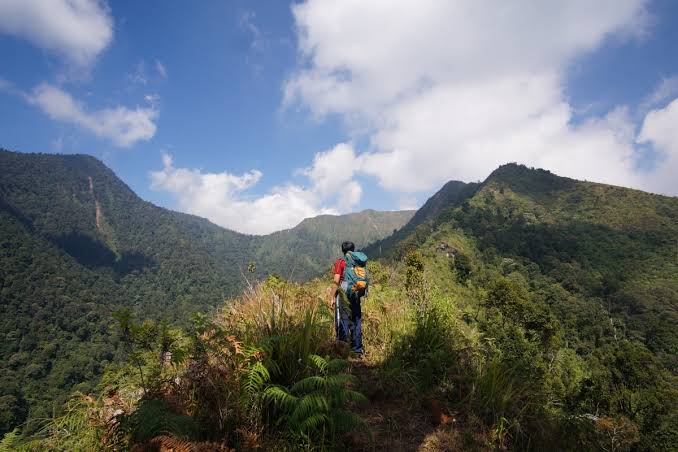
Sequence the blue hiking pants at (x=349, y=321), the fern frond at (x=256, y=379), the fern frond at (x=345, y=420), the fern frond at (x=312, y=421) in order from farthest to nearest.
Answer: the blue hiking pants at (x=349, y=321), the fern frond at (x=256, y=379), the fern frond at (x=345, y=420), the fern frond at (x=312, y=421)

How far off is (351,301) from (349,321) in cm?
34

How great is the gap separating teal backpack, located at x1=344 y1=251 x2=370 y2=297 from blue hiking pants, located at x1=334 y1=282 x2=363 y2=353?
0.29 feet

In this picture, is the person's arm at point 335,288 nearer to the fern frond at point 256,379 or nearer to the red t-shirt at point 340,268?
the red t-shirt at point 340,268

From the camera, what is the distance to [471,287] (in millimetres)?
77125

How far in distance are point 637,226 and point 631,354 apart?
123830 mm

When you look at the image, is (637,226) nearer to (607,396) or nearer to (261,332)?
(607,396)

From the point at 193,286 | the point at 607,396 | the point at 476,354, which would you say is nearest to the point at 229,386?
the point at 476,354

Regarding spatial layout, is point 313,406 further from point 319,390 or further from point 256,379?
point 256,379

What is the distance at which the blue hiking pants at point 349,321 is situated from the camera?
5.07 m

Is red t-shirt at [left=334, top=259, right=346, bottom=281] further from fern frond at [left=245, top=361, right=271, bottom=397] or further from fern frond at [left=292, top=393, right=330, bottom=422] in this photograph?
fern frond at [left=292, top=393, right=330, bottom=422]

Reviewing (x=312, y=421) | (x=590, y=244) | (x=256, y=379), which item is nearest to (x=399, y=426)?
(x=312, y=421)

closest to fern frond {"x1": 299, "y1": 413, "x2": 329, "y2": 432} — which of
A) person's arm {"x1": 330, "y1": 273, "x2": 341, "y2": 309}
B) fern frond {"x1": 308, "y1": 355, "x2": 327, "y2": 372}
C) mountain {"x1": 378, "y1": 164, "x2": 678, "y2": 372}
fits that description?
fern frond {"x1": 308, "y1": 355, "x2": 327, "y2": 372}

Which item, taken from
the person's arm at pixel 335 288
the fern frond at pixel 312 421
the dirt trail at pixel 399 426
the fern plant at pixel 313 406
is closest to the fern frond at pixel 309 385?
the fern plant at pixel 313 406

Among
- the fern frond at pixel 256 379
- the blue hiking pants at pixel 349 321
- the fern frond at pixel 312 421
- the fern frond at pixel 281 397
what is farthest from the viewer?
the blue hiking pants at pixel 349 321
